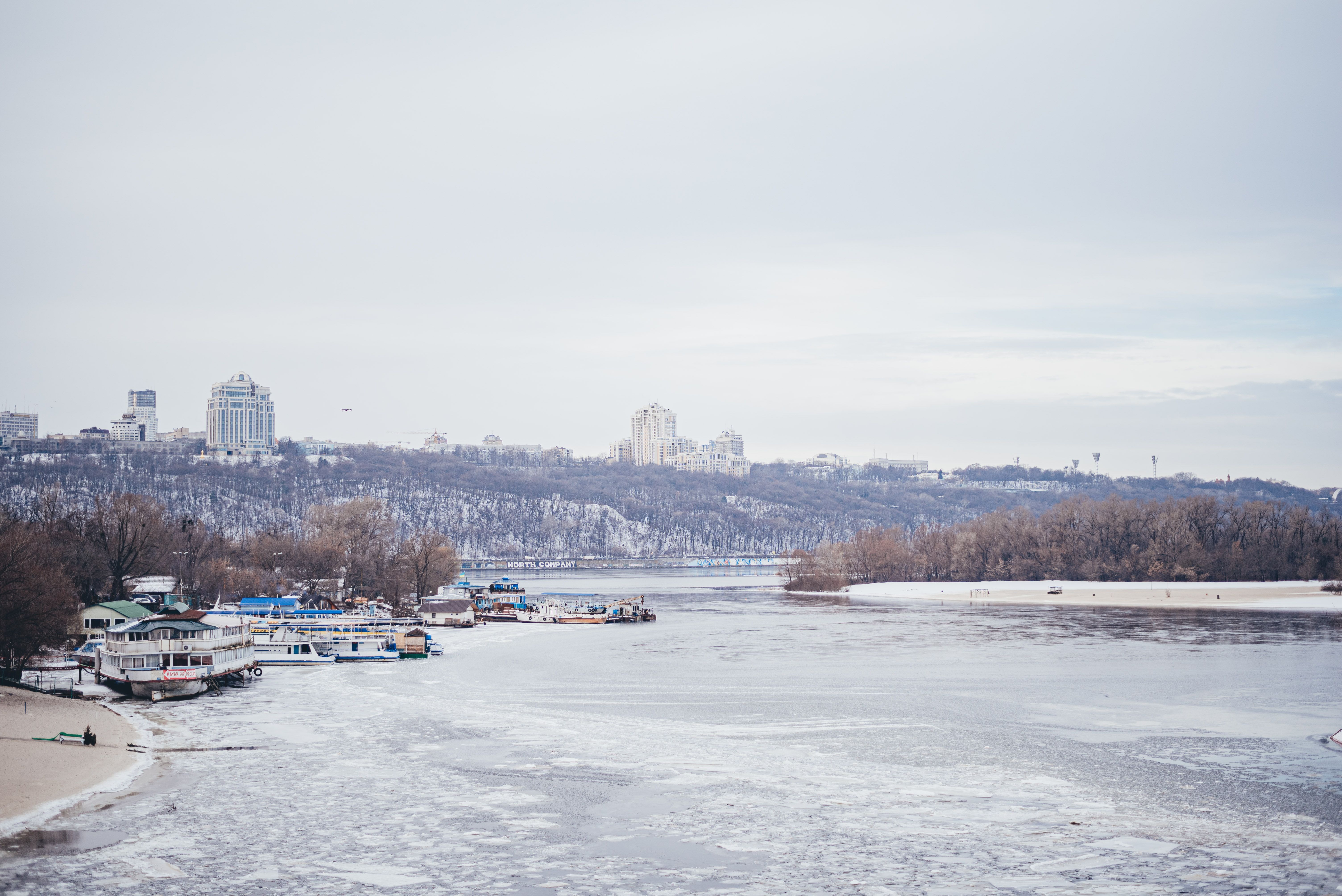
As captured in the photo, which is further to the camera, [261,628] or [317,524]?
[317,524]

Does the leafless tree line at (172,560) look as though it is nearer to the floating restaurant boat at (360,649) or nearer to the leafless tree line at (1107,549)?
the floating restaurant boat at (360,649)

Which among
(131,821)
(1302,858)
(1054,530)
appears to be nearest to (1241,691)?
(1302,858)

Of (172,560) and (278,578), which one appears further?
(278,578)

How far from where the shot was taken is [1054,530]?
11944 cm

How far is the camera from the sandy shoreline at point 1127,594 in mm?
83062

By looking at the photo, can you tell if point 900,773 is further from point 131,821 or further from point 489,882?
point 131,821

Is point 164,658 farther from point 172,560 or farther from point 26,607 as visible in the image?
point 172,560

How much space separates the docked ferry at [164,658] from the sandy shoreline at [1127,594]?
222 ft

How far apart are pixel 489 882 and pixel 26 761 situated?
Result: 13.7 meters

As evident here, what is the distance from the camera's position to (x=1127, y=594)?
95188mm

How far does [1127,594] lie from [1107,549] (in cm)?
1886

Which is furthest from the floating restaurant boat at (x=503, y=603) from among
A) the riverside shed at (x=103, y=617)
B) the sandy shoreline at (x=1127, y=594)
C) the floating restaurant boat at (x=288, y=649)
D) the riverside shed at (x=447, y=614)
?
the sandy shoreline at (x=1127, y=594)

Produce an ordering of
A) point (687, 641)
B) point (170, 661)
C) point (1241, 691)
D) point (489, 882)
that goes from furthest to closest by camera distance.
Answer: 1. point (687, 641)
2. point (170, 661)
3. point (1241, 691)
4. point (489, 882)

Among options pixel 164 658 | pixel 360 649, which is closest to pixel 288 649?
pixel 360 649
